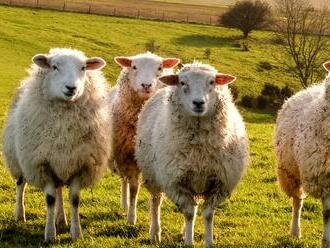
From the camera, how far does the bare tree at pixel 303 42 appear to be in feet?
109

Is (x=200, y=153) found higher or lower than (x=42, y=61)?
lower

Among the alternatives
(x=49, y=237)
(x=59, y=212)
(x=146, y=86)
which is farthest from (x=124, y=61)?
(x=49, y=237)

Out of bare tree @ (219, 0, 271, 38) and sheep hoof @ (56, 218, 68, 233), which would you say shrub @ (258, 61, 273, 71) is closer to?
bare tree @ (219, 0, 271, 38)

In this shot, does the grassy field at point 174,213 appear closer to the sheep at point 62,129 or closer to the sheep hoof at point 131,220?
the sheep hoof at point 131,220

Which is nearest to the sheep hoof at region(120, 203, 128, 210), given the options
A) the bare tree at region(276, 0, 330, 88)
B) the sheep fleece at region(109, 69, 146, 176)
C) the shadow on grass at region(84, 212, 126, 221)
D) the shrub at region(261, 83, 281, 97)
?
the shadow on grass at region(84, 212, 126, 221)

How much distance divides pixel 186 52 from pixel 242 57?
4013mm

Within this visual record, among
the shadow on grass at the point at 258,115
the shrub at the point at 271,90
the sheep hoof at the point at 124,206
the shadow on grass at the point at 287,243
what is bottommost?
the shadow on grass at the point at 258,115

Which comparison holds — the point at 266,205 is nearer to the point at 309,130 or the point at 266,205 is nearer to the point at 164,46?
the point at 309,130

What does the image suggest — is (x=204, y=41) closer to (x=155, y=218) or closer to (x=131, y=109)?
(x=131, y=109)

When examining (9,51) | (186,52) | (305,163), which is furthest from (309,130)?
(186,52)

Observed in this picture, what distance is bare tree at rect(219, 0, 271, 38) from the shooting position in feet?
169

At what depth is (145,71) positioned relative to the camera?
814 cm

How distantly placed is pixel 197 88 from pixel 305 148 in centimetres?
150

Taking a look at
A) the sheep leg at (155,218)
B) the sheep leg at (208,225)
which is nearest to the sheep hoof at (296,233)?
the sheep leg at (208,225)
